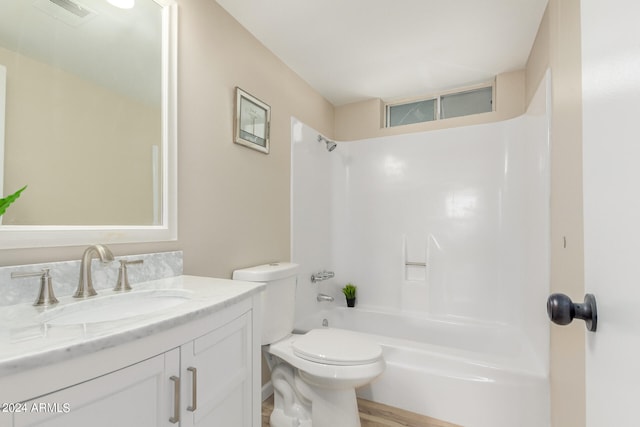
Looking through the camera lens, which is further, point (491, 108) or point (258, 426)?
point (491, 108)

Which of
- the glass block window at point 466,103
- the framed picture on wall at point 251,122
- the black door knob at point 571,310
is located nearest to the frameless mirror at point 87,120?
the framed picture on wall at point 251,122

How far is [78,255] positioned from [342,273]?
88.8 inches

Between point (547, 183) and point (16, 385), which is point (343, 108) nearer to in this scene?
point (547, 183)

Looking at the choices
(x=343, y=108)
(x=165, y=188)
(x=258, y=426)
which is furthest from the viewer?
(x=343, y=108)

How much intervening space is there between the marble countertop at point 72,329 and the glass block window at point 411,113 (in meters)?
2.48

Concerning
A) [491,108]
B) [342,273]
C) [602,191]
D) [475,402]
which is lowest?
[475,402]

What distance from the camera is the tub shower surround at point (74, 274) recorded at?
2.91 feet

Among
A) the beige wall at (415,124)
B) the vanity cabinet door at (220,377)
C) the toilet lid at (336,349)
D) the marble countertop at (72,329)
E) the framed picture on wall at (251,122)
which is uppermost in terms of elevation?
the beige wall at (415,124)

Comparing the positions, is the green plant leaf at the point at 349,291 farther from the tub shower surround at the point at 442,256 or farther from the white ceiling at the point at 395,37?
the white ceiling at the point at 395,37

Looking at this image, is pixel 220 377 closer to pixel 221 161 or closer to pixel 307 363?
pixel 307 363

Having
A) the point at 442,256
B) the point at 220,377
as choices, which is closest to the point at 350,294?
the point at 442,256

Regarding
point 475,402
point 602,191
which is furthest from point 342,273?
point 602,191

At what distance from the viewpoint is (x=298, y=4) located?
1.70m

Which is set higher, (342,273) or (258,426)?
(342,273)
